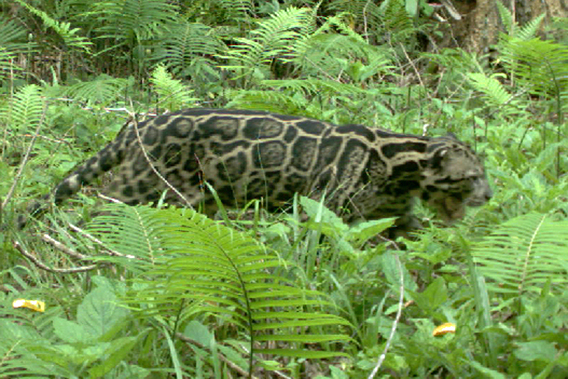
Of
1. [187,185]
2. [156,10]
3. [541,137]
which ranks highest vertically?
[156,10]

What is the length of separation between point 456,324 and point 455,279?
2.03ft

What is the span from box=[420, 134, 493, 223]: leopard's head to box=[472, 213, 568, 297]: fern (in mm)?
1994

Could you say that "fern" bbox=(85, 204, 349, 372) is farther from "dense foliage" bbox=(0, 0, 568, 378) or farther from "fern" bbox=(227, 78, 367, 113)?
"fern" bbox=(227, 78, 367, 113)

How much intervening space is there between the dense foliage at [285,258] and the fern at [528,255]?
1cm

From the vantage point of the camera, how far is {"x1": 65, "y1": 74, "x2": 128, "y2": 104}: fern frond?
758 cm

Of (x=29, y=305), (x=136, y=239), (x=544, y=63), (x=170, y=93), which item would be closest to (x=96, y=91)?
(x=170, y=93)

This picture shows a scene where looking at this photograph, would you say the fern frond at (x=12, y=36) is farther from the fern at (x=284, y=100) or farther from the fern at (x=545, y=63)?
the fern at (x=545, y=63)

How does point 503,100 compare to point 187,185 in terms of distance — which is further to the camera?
point 503,100

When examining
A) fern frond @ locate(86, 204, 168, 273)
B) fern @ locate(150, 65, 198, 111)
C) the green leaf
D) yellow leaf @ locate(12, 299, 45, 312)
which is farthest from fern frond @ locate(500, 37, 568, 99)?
yellow leaf @ locate(12, 299, 45, 312)

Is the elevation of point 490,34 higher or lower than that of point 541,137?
higher

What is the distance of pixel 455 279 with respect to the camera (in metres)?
3.72

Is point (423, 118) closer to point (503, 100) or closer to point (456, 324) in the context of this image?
point (503, 100)

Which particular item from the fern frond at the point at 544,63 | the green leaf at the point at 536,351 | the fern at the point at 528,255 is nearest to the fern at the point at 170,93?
the fern frond at the point at 544,63

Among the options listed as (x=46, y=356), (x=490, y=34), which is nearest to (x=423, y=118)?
(x=490, y=34)
